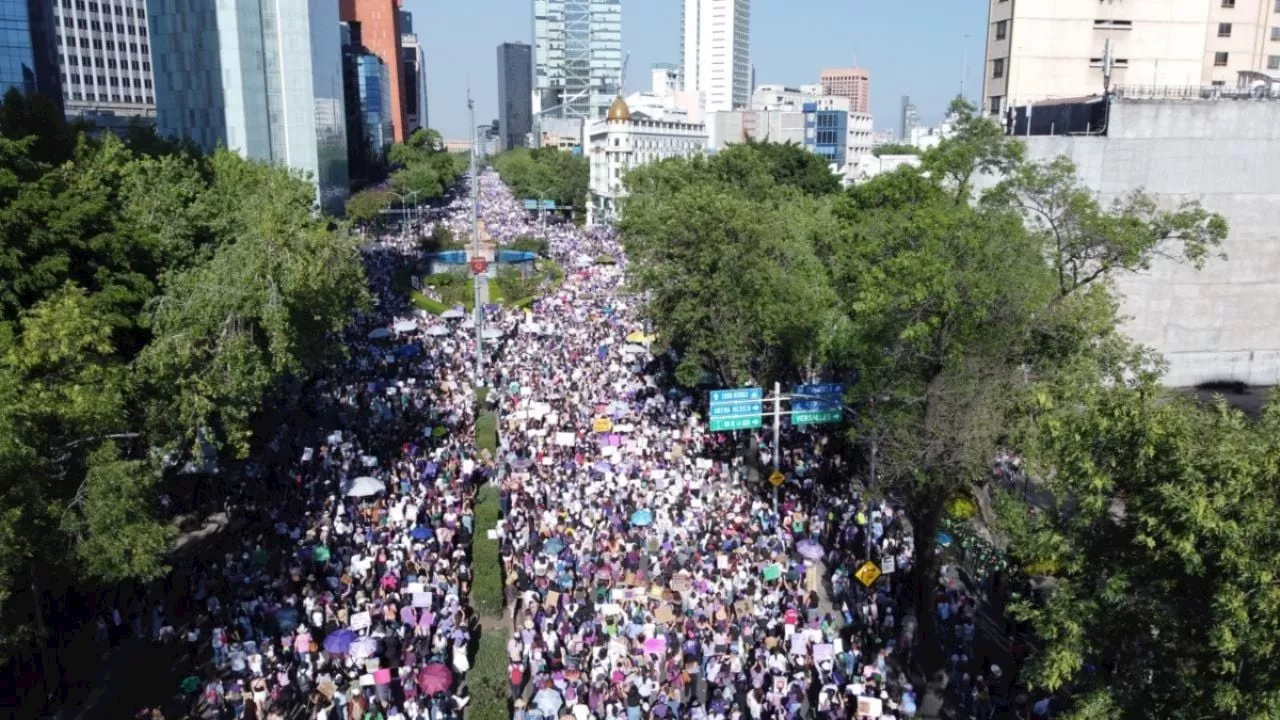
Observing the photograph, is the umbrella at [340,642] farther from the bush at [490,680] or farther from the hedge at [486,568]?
the hedge at [486,568]

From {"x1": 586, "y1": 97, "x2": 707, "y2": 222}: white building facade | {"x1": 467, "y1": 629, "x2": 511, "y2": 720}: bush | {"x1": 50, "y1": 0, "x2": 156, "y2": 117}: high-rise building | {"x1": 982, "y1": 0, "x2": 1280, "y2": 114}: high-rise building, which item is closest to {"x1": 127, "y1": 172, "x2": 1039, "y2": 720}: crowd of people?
{"x1": 467, "y1": 629, "x2": 511, "y2": 720}: bush

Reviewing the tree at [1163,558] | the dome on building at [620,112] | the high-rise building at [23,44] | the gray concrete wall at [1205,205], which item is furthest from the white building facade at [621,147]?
the tree at [1163,558]

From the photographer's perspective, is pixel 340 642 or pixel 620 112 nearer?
pixel 340 642

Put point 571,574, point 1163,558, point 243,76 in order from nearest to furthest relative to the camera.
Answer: point 1163,558, point 571,574, point 243,76

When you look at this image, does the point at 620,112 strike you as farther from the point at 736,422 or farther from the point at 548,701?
the point at 548,701

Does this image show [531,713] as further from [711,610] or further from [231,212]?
[231,212]

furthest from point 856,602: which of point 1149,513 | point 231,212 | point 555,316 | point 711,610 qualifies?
point 555,316

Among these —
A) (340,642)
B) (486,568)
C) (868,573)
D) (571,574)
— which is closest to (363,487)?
(486,568)
